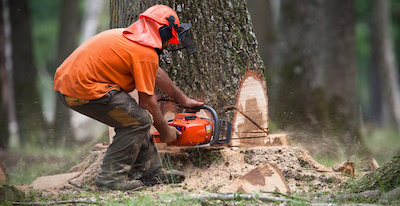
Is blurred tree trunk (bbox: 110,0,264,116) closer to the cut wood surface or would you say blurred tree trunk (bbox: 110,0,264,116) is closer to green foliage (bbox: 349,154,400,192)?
the cut wood surface

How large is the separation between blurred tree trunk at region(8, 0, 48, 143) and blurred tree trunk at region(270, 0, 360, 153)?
551 cm

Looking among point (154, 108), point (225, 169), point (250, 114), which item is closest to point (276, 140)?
point (250, 114)

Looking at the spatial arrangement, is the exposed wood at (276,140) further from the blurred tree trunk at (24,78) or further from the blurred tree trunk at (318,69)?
the blurred tree trunk at (24,78)

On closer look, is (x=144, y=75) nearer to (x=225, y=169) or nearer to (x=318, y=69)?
(x=225, y=169)

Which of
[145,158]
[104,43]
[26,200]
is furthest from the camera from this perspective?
[145,158]

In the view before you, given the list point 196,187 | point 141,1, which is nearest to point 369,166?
point 196,187

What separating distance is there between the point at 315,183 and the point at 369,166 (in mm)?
1485

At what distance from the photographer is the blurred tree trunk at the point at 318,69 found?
8.41 meters

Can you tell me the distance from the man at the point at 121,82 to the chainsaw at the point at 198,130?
0.11 m

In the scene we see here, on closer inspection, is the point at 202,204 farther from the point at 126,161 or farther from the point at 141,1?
the point at 141,1

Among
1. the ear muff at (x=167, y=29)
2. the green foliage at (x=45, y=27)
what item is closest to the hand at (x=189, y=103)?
the ear muff at (x=167, y=29)

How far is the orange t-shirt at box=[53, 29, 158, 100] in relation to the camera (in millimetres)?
3678

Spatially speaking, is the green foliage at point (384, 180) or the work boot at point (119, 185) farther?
the work boot at point (119, 185)

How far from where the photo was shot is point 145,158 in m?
4.28
